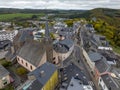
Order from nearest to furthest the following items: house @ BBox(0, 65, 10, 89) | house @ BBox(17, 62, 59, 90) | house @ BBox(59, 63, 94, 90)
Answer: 1. house @ BBox(17, 62, 59, 90)
2. house @ BBox(59, 63, 94, 90)
3. house @ BBox(0, 65, 10, 89)

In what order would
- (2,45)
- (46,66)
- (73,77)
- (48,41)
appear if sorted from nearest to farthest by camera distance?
1. (73,77)
2. (46,66)
3. (48,41)
4. (2,45)

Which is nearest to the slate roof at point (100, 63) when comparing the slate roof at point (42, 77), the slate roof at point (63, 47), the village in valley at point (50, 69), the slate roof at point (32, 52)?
the village in valley at point (50, 69)

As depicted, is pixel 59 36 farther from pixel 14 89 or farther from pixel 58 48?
pixel 14 89

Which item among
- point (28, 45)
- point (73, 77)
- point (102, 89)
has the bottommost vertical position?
point (102, 89)

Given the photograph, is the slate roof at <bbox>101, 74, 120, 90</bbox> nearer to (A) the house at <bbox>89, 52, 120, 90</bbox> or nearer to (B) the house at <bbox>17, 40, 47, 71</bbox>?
(A) the house at <bbox>89, 52, 120, 90</bbox>

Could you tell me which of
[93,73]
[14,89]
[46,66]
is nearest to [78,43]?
[93,73]

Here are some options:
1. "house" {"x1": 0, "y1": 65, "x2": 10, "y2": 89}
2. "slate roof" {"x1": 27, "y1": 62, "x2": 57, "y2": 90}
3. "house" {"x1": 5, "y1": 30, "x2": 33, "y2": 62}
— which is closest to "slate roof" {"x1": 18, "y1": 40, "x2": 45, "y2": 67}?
"house" {"x1": 5, "y1": 30, "x2": 33, "y2": 62}

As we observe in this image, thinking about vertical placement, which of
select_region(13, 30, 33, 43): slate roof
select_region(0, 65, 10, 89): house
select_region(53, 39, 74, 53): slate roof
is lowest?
select_region(0, 65, 10, 89): house
